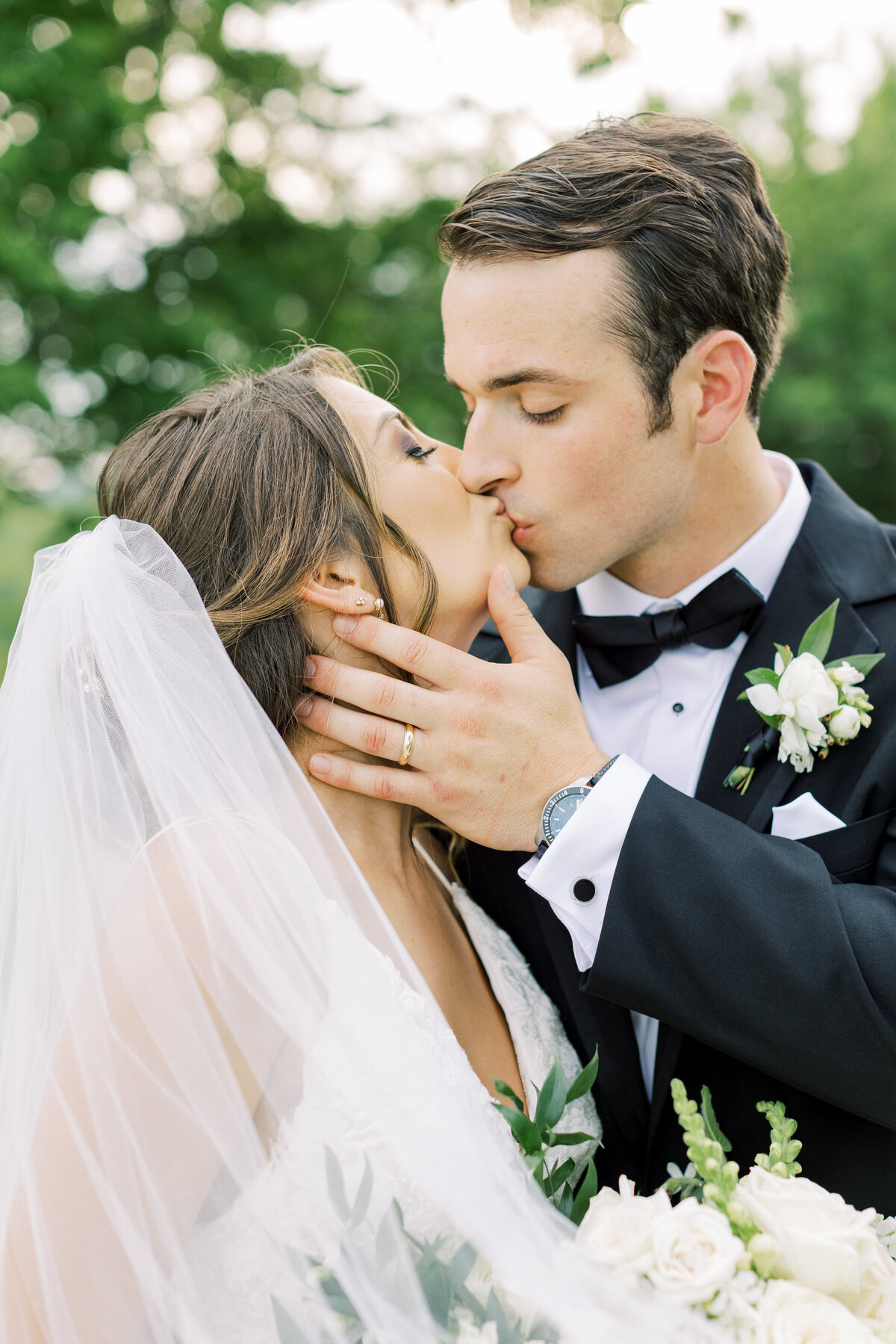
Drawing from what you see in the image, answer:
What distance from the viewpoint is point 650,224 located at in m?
2.88

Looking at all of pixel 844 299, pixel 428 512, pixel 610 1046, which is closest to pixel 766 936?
pixel 610 1046

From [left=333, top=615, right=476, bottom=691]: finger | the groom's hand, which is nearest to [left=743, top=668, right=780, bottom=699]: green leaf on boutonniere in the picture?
the groom's hand

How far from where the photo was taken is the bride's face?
246 centimetres

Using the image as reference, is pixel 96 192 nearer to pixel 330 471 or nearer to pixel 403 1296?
pixel 330 471

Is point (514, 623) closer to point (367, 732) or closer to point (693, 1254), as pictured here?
point (367, 732)

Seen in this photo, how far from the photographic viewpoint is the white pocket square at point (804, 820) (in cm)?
244

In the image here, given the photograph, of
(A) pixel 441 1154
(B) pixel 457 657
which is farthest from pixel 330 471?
(A) pixel 441 1154

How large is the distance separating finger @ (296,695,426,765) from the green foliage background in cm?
531

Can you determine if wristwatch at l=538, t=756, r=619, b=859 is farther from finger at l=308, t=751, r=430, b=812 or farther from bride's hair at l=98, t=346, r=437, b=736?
bride's hair at l=98, t=346, r=437, b=736

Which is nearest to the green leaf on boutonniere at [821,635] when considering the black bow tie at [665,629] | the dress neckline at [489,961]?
the black bow tie at [665,629]

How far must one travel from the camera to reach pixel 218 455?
2346 mm

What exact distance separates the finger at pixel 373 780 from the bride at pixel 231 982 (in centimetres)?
8

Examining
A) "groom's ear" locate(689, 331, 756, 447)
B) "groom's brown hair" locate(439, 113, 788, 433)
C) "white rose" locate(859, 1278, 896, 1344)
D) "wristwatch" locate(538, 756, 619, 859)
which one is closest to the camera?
"white rose" locate(859, 1278, 896, 1344)

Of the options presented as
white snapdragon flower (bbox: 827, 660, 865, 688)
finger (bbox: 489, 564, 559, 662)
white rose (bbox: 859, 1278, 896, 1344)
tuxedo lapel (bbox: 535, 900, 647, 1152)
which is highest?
finger (bbox: 489, 564, 559, 662)
